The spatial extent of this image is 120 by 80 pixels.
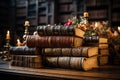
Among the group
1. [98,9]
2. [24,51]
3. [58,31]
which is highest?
[98,9]

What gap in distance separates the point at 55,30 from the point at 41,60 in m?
0.26

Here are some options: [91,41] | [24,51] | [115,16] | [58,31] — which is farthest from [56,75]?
[115,16]

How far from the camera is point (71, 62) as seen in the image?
134 centimetres

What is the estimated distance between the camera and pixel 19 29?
6.48m

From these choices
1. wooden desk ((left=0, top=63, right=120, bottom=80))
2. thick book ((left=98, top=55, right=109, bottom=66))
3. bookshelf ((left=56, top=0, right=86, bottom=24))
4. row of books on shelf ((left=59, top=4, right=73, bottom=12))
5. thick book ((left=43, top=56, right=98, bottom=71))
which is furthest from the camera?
row of books on shelf ((left=59, top=4, right=73, bottom=12))

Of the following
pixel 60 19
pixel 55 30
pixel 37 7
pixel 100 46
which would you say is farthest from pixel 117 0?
pixel 55 30

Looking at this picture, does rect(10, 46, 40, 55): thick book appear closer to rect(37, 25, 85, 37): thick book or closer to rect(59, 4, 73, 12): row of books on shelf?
rect(37, 25, 85, 37): thick book

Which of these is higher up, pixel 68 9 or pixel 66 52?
pixel 68 9

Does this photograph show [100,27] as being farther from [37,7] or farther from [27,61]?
[37,7]

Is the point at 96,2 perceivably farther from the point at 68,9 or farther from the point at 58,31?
the point at 58,31

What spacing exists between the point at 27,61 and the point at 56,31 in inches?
12.7

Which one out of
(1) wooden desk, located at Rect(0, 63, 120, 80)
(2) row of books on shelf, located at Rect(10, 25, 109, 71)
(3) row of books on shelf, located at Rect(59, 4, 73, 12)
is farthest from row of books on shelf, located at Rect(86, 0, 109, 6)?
(1) wooden desk, located at Rect(0, 63, 120, 80)

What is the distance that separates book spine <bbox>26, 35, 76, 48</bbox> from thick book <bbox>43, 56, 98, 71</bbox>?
0.10 metres

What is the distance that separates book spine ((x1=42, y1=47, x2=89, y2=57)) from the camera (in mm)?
1330
